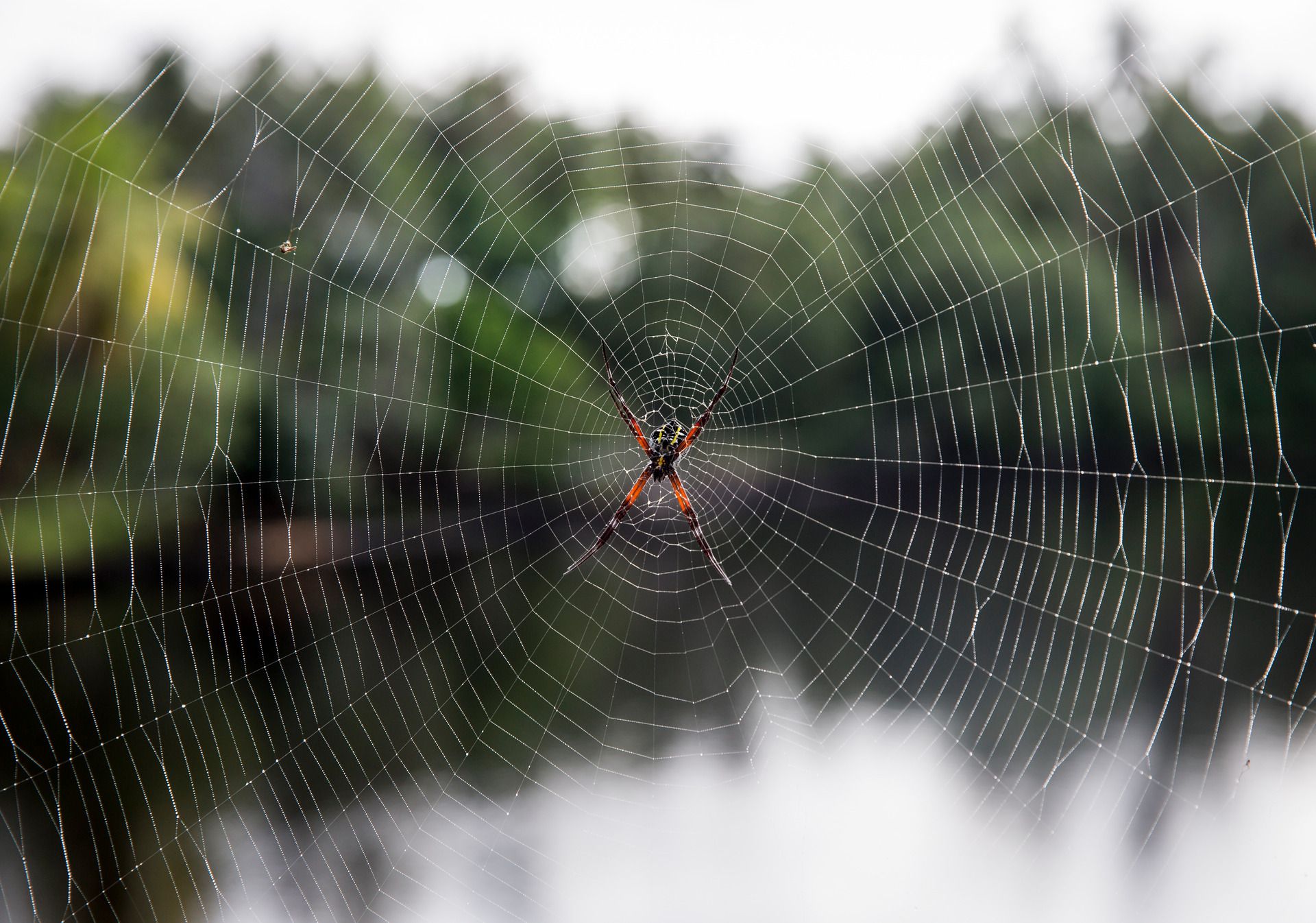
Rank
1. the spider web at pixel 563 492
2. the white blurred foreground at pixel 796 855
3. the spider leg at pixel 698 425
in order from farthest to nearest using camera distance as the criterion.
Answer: the spider web at pixel 563 492, the white blurred foreground at pixel 796 855, the spider leg at pixel 698 425

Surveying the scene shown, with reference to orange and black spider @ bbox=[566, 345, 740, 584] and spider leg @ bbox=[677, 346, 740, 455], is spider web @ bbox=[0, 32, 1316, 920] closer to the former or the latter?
spider leg @ bbox=[677, 346, 740, 455]

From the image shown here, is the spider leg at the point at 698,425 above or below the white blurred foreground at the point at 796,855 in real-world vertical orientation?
above

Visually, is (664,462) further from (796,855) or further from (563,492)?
(563,492)

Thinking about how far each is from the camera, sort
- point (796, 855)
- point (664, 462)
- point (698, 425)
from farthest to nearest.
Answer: point (796, 855) → point (664, 462) → point (698, 425)

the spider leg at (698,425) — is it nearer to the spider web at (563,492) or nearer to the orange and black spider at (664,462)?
the orange and black spider at (664,462)

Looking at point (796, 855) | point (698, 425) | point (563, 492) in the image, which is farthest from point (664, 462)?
point (563, 492)

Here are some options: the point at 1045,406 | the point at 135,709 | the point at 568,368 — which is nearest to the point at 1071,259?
the point at 1045,406

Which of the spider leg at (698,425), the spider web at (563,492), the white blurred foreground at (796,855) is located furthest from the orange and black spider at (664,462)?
the white blurred foreground at (796,855)

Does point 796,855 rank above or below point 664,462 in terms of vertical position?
below
